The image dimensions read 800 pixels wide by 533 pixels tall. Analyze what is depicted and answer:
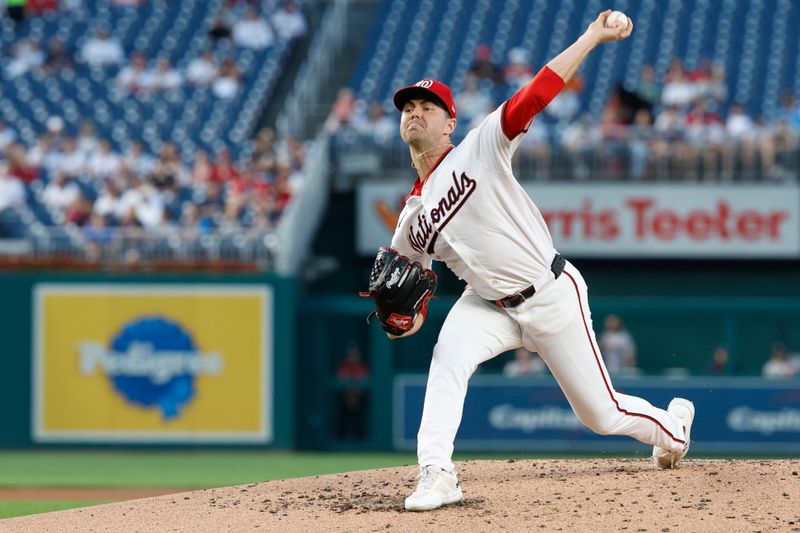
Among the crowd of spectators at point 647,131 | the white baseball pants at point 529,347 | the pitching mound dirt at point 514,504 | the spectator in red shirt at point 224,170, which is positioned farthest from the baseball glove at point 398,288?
the spectator in red shirt at point 224,170

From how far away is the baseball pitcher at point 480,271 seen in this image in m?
5.30

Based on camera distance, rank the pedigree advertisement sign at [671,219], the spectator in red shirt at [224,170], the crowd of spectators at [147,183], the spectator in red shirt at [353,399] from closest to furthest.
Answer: the crowd of spectators at [147,183]
the spectator in red shirt at [353,399]
the pedigree advertisement sign at [671,219]
the spectator in red shirt at [224,170]

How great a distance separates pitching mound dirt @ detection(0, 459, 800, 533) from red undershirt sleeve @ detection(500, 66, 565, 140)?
153 centimetres

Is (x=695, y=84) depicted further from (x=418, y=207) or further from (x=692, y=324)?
(x=418, y=207)

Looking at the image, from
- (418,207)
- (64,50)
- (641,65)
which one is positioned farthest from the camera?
(64,50)

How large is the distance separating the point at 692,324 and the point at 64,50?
29.2 ft

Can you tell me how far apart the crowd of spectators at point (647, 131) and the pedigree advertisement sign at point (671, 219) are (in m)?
0.19

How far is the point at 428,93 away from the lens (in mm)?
5391

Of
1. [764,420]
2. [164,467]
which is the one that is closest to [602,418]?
[164,467]

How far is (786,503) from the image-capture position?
5.31 meters

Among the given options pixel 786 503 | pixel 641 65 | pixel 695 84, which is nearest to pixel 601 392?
pixel 786 503

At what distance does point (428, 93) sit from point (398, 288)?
82cm

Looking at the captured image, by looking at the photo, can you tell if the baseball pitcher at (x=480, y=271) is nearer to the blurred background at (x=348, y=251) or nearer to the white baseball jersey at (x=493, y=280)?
the white baseball jersey at (x=493, y=280)

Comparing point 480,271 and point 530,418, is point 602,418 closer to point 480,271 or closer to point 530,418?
point 480,271
